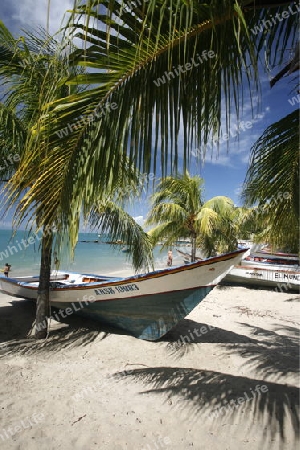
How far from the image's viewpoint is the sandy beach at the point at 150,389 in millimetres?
2979

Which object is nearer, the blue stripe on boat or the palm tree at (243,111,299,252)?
the palm tree at (243,111,299,252)

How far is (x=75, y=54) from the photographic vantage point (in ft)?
4.86

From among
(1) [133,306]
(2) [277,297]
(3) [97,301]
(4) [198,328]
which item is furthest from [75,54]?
(2) [277,297]

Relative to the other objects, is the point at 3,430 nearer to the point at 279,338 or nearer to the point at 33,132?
the point at 33,132

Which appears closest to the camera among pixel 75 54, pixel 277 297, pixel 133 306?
pixel 75 54

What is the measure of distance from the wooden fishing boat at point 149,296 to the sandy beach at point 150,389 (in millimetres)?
420

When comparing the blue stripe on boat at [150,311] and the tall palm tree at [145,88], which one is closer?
the tall palm tree at [145,88]

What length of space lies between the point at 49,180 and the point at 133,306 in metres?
4.73

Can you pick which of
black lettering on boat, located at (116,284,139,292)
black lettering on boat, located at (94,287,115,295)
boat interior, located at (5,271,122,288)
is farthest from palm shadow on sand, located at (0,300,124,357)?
boat interior, located at (5,271,122,288)

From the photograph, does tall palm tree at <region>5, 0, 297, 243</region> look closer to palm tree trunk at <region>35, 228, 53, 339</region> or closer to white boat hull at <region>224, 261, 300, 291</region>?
palm tree trunk at <region>35, 228, 53, 339</region>

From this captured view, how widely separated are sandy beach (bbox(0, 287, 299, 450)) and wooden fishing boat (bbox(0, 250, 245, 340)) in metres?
0.42

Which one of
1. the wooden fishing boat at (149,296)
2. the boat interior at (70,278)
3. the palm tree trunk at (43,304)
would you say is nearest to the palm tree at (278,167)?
the wooden fishing boat at (149,296)

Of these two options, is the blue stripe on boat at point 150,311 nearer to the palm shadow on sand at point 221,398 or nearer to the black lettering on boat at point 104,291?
the black lettering on boat at point 104,291

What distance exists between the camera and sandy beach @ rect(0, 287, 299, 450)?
9.77ft
